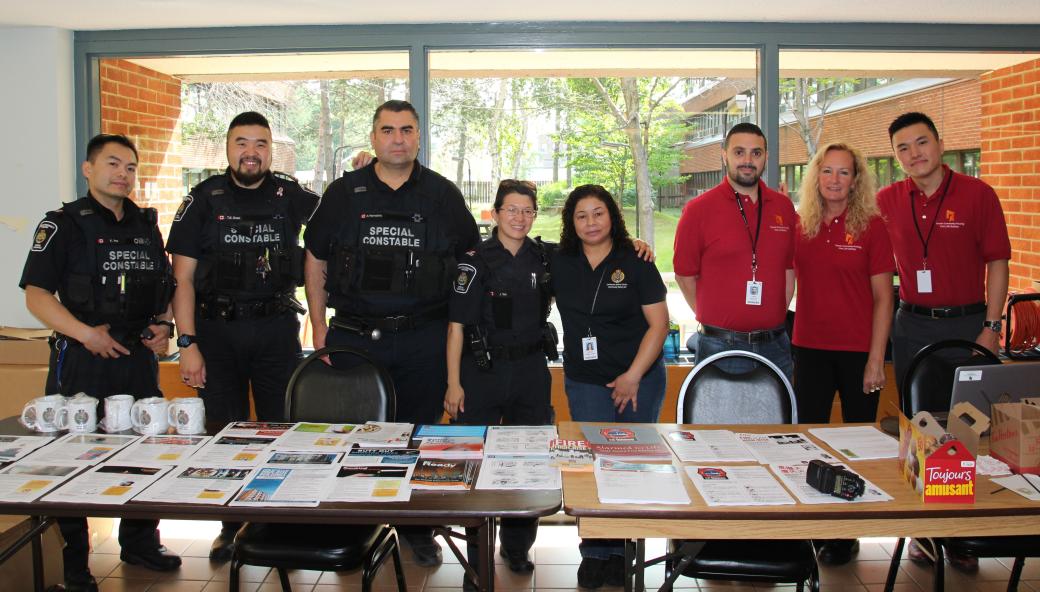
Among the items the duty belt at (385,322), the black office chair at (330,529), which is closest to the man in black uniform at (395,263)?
the duty belt at (385,322)

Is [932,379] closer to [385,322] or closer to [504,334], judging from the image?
[504,334]

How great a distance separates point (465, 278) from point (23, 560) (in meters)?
1.85

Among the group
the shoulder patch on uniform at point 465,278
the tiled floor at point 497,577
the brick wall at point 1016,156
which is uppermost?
the brick wall at point 1016,156

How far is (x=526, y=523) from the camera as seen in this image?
3.31 metres

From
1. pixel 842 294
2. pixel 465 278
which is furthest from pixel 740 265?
pixel 465 278

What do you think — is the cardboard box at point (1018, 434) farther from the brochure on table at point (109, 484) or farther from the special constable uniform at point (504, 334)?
the brochure on table at point (109, 484)

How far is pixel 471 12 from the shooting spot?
172 inches

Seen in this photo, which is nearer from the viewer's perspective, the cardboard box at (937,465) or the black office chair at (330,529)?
the cardboard box at (937,465)

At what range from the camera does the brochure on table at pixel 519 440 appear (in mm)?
2486

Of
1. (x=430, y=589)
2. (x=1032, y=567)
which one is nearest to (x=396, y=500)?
(x=430, y=589)

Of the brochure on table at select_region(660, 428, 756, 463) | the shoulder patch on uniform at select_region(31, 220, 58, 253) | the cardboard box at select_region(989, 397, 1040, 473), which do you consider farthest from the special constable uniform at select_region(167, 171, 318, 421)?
the cardboard box at select_region(989, 397, 1040, 473)

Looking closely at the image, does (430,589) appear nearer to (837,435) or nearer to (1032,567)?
(837,435)

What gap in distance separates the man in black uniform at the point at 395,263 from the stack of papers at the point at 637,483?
1253mm

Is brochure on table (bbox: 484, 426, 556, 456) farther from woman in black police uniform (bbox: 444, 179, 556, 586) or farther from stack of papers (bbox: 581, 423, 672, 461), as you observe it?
woman in black police uniform (bbox: 444, 179, 556, 586)
